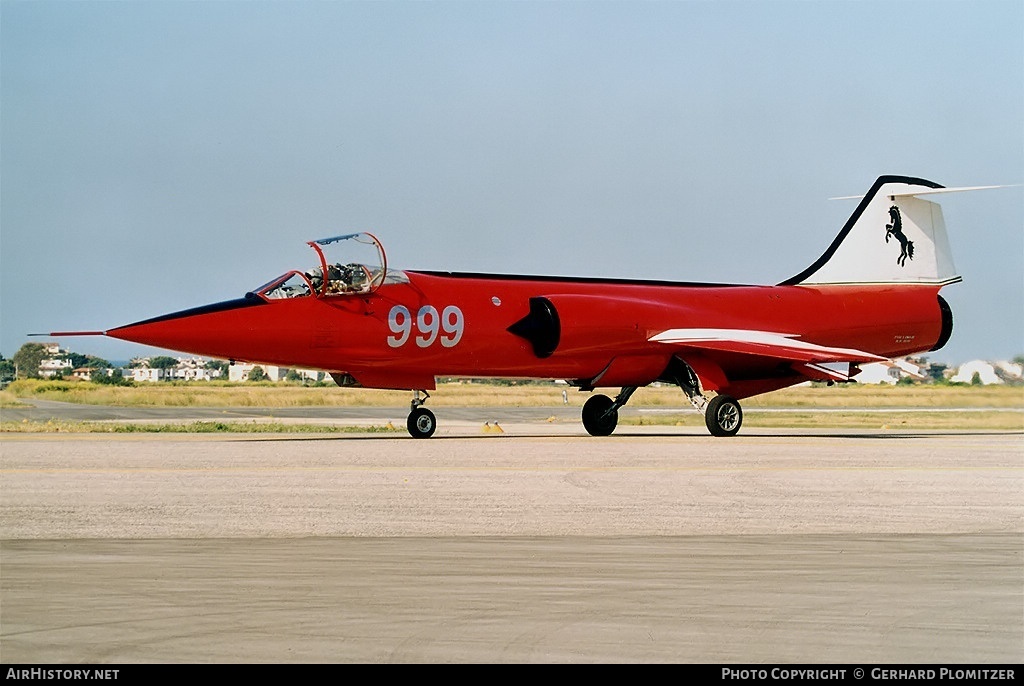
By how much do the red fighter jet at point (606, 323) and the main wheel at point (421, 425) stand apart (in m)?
0.03

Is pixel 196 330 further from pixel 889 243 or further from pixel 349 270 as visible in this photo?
pixel 889 243

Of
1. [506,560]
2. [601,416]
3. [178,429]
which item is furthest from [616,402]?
[506,560]

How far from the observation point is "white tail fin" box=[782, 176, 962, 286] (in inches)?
1241

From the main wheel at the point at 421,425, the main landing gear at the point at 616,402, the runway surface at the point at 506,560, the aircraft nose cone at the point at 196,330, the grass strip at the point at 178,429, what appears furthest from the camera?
the main landing gear at the point at 616,402

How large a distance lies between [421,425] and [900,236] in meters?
14.8

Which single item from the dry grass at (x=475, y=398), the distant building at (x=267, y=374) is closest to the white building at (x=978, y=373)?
the dry grass at (x=475, y=398)

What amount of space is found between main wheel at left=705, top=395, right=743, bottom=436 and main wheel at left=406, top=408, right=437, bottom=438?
6.46m

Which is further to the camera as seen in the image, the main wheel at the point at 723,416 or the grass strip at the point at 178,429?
the main wheel at the point at 723,416

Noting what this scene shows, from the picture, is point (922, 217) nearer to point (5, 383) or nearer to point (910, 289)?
point (910, 289)

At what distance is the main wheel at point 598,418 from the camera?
28.3m

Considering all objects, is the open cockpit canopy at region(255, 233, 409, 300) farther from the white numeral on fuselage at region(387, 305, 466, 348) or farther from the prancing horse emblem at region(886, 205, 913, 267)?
the prancing horse emblem at region(886, 205, 913, 267)

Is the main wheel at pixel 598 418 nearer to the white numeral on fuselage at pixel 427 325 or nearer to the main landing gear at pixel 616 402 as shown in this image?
the main landing gear at pixel 616 402

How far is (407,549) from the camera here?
971 cm

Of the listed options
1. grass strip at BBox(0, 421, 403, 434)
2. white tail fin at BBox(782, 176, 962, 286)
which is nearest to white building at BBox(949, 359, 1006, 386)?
white tail fin at BBox(782, 176, 962, 286)
